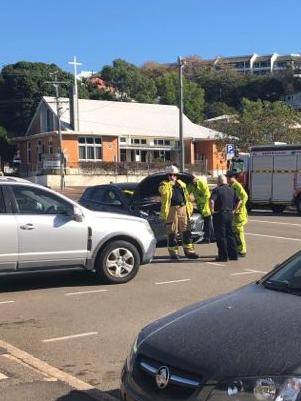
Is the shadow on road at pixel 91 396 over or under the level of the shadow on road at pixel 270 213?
over

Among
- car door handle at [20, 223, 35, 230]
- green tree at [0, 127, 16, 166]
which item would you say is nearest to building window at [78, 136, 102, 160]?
green tree at [0, 127, 16, 166]

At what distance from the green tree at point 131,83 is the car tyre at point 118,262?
85722mm

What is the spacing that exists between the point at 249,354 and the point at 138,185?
11111mm

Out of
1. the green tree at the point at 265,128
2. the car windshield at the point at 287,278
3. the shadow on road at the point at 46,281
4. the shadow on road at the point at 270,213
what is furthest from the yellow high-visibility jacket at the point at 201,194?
the green tree at the point at 265,128

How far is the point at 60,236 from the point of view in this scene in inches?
377

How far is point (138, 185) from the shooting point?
14.6 metres

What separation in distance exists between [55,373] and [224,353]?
2541 millimetres

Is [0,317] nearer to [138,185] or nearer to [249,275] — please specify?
[249,275]

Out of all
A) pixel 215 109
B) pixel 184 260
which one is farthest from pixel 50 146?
pixel 215 109

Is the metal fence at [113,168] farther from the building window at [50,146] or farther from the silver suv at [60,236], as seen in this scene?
the silver suv at [60,236]

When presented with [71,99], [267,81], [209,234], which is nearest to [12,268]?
[209,234]

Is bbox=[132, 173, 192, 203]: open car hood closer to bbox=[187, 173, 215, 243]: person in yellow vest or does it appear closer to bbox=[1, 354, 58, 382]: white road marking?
bbox=[187, 173, 215, 243]: person in yellow vest

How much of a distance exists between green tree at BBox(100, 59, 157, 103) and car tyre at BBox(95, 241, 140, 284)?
85.7m

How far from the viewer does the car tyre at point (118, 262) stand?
396 inches
